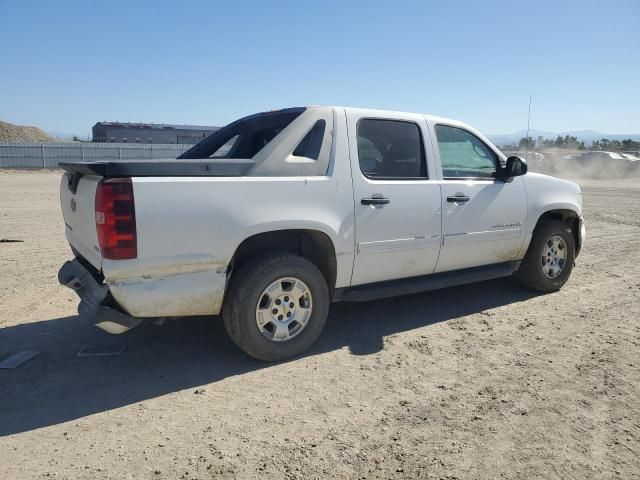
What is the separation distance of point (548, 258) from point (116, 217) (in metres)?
4.71

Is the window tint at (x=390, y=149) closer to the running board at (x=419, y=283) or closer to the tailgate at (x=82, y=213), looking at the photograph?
the running board at (x=419, y=283)

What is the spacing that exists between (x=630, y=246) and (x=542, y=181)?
4.42 m

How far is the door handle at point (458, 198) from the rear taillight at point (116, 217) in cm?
281

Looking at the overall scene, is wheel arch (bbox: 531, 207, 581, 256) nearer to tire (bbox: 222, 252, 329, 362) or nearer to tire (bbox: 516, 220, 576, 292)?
tire (bbox: 516, 220, 576, 292)

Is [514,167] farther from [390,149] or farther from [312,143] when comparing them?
[312,143]

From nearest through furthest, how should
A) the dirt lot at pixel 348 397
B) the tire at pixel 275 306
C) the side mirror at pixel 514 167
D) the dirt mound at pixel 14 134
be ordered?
the dirt lot at pixel 348 397 < the tire at pixel 275 306 < the side mirror at pixel 514 167 < the dirt mound at pixel 14 134

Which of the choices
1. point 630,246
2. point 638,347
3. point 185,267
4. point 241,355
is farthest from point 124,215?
point 630,246

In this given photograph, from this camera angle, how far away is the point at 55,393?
10.9ft

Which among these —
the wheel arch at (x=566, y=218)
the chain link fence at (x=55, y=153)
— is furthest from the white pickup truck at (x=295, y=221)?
the chain link fence at (x=55, y=153)

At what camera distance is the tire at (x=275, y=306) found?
3588 mm

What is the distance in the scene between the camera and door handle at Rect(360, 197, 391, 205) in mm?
4020

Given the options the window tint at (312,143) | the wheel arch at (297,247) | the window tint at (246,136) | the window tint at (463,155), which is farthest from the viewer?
the window tint at (463,155)

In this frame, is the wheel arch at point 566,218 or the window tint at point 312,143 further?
the wheel arch at point 566,218

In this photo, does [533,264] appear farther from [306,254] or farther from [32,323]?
[32,323]
